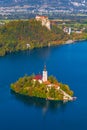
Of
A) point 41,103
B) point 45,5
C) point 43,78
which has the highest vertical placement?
point 43,78

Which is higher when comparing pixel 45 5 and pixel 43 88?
pixel 43 88

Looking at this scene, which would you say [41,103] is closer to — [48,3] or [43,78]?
[43,78]

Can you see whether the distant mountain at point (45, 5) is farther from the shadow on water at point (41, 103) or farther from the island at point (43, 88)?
the shadow on water at point (41, 103)

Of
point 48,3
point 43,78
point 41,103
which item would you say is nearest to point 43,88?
Answer: point 43,78

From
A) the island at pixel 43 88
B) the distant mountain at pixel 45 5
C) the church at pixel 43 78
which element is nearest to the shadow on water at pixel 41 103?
the island at pixel 43 88

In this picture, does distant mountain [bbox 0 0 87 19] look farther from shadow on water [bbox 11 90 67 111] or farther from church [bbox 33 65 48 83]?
shadow on water [bbox 11 90 67 111]

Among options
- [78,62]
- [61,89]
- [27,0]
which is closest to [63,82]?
[61,89]
